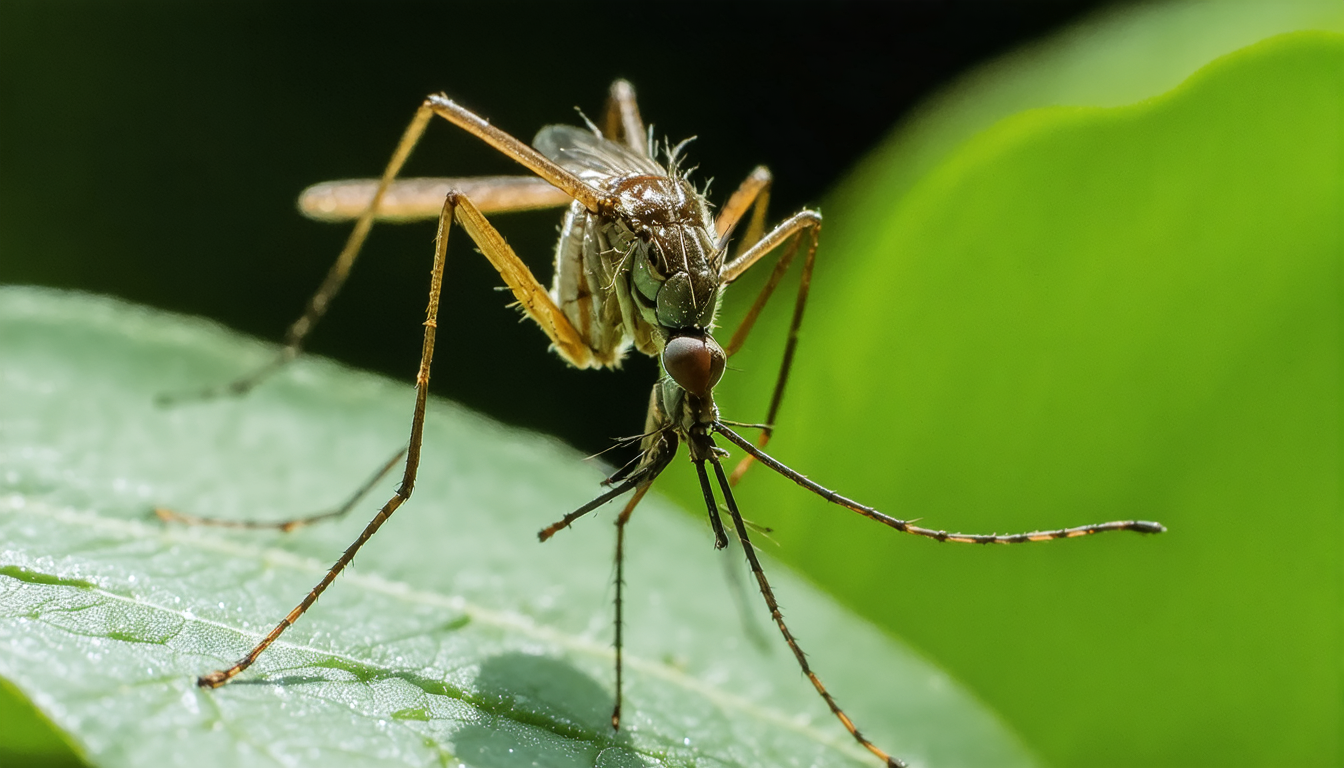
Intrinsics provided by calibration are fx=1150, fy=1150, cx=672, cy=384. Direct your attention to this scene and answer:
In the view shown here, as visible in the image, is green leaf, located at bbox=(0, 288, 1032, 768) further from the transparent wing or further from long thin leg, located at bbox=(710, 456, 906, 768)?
the transparent wing

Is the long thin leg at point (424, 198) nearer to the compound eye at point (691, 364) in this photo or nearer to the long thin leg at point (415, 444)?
the long thin leg at point (415, 444)

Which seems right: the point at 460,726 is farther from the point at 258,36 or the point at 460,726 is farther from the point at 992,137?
the point at 258,36

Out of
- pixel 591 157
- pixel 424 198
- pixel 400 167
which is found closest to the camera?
pixel 591 157

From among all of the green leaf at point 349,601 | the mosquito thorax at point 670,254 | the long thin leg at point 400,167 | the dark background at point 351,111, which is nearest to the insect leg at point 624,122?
the long thin leg at point 400,167

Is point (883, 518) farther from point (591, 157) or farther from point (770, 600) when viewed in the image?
point (591, 157)

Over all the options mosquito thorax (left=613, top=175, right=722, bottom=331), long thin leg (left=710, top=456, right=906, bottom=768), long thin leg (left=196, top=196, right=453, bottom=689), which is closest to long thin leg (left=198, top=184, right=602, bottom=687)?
long thin leg (left=196, top=196, right=453, bottom=689)

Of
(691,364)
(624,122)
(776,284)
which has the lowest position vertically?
(691,364)

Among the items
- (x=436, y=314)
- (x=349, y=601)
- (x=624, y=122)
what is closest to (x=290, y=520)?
(x=349, y=601)
